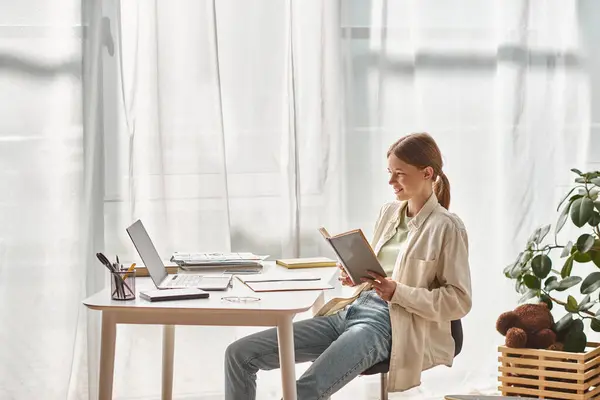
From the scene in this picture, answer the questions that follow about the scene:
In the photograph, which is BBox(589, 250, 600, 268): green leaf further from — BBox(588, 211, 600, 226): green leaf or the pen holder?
the pen holder

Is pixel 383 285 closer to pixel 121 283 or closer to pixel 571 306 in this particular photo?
pixel 121 283

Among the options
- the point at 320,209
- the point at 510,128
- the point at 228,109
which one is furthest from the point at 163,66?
the point at 510,128

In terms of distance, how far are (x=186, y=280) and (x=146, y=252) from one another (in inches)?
6.5

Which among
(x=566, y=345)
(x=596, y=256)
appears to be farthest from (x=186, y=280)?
(x=596, y=256)

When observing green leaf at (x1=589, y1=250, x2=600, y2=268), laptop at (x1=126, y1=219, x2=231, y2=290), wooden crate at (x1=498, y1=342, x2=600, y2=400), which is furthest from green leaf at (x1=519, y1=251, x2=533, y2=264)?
laptop at (x1=126, y1=219, x2=231, y2=290)

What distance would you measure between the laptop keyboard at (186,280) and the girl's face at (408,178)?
0.64 meters

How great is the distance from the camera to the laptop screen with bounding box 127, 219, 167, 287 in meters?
2.35

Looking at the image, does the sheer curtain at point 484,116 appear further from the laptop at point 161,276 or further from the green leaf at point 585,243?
the laptop at point 161,276

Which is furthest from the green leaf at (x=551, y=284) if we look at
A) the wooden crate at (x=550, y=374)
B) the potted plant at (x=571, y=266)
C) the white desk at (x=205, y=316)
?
the white desk at (x=205, y=316)

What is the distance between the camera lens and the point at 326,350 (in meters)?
2.31

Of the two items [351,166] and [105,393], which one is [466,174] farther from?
[105,393]

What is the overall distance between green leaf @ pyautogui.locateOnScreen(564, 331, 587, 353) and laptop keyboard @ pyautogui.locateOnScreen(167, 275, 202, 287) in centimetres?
125

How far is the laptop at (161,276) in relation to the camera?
235 centimetres

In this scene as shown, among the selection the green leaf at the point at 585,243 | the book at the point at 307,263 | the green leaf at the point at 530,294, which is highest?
the green leaf at the point at 585,243
